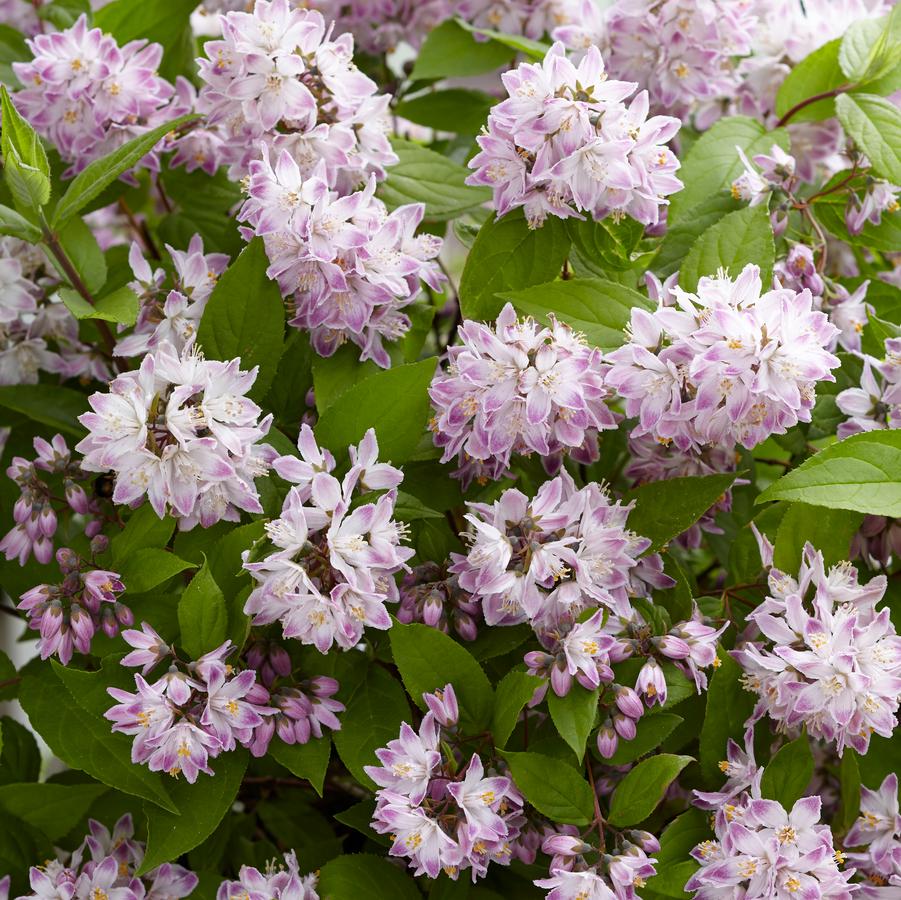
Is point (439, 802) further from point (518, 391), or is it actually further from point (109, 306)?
point (109, 306)

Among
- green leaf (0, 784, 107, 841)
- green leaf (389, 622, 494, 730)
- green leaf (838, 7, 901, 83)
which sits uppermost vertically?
green leaf (838, 7, 901, 83)

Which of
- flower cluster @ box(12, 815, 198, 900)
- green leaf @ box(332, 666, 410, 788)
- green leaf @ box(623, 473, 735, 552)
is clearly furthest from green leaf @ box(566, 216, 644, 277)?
flower cluster @ box(12, 815, 198, 900)

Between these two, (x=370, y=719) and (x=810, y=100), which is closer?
(x=370, y=719)

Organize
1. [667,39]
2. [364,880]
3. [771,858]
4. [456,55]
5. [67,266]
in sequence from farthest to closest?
[456,55]
[667,39]
[67,266]
[364,880]
[771,858]

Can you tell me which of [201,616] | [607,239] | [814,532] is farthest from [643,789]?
[607,239]

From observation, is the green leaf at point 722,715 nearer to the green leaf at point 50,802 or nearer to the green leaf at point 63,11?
the green leaf at point 50,802

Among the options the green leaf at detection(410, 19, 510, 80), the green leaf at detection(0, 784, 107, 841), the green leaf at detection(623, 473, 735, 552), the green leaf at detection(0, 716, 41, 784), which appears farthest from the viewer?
the green leaf at detection(410, 19, 510, 80)

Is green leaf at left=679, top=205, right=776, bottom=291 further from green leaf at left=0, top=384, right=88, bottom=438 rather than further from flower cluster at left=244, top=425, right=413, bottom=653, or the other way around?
green leaf at left=0, top=384, right=88, bottom=438

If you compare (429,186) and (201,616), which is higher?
(429,186)
